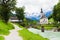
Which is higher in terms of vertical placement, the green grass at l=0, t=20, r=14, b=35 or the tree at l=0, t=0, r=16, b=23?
the tree at l=0, t=0, r=16, b=23

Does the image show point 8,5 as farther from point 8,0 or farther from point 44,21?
point 44,21

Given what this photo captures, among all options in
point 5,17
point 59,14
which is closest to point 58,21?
point 59,14

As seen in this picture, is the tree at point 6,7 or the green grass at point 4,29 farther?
the tree at point 6,7

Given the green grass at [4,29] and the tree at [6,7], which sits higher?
the tree at [6,7]

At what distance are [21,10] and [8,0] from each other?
54766 mm

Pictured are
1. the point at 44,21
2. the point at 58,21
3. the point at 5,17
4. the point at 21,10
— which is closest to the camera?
the point at 44,21

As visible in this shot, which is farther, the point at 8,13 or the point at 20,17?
the point at 20,17

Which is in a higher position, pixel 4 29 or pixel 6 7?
pixel 6 7

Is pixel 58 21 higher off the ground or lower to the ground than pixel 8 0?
lower

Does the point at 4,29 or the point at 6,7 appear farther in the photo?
the point at 6,7

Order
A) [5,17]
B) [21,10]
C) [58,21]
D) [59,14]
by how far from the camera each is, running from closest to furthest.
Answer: [5,17] < [59,14] < [58,21] < [21,10]

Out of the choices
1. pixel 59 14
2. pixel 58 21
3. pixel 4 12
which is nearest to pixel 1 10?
pixel 4 12

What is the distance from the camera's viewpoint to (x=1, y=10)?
272 feet

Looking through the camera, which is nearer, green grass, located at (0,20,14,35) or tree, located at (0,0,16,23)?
green grass, located at (0,20,14,35)
